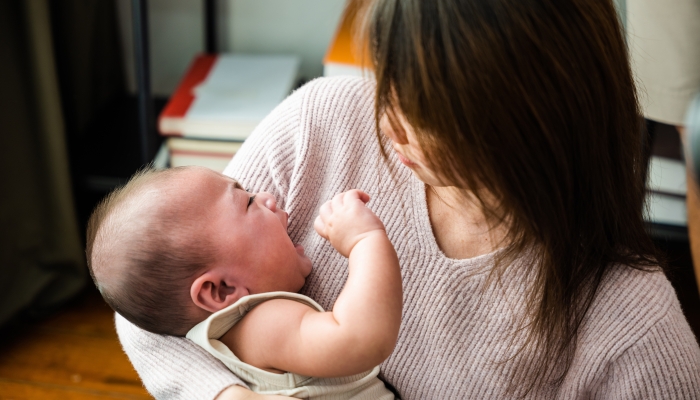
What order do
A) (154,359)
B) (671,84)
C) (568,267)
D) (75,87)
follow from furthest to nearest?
1. (75,87)
2. (671,84)
3. (154,359)
4. (568,267)

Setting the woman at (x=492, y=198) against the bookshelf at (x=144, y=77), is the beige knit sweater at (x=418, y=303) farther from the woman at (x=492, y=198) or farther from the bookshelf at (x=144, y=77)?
the bookshelf at (x=144, y=77)

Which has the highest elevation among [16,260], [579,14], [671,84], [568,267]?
[579,14]

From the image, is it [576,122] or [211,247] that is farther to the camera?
[211,247]

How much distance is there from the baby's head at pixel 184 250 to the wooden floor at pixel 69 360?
0.87 m

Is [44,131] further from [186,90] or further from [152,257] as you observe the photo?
[152,257]

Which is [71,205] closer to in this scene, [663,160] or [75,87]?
[75,87]

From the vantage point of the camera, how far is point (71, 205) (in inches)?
67.6

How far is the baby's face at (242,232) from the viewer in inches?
33.1

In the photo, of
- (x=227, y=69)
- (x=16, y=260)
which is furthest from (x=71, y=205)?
(x=227, y=69)

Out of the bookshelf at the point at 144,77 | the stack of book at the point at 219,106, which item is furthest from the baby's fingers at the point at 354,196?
the bookshelf at the point at 144,77

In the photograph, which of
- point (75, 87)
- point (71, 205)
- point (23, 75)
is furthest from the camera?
point (75, 87)

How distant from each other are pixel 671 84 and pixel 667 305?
470 mm

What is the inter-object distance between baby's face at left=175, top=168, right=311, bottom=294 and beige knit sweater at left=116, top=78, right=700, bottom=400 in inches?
2.8

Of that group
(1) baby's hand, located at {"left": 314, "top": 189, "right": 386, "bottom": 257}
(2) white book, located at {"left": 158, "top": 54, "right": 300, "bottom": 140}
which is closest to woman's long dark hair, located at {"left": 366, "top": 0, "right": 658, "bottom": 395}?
(1) baby's hand, located at {"left": 314, "top": 189, "right": 386, "bottom": 257}
